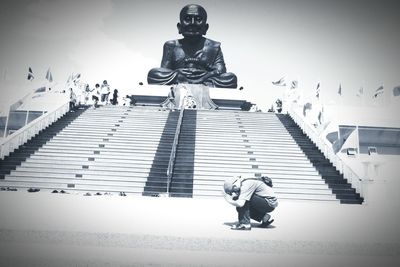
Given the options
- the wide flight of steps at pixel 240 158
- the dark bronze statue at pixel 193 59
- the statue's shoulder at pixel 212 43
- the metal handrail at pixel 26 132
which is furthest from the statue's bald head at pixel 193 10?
the metal handrail at pixel 26 132

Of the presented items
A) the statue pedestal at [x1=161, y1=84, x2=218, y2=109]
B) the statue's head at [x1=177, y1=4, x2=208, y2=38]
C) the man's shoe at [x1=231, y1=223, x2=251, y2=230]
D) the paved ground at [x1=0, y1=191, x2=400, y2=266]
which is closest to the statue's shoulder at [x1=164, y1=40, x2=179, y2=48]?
the statue's head at [x1=177, y1=4, x2=208, y2=38]

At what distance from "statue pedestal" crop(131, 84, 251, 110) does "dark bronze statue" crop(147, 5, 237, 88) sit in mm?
885

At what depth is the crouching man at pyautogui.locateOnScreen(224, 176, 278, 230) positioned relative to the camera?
5.14 m

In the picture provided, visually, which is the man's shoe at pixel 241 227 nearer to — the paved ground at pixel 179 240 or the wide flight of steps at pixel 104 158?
the paved ground at pixel 179 240

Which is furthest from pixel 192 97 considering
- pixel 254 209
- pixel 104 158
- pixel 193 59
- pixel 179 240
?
pixel 179 240

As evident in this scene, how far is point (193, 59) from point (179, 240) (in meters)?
20.2

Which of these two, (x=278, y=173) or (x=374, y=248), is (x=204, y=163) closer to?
(x=278, y=173)

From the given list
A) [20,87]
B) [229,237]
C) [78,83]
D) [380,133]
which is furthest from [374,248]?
[20,87]

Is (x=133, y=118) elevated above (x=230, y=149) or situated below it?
above

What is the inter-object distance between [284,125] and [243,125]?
1.94m

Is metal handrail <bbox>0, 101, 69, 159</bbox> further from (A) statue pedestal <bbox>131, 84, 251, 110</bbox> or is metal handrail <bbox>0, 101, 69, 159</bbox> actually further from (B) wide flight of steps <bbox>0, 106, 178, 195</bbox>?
(A) statue pedestal <bbox>131, 84, 251, 110</bbox>

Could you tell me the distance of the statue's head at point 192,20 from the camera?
23.0 m

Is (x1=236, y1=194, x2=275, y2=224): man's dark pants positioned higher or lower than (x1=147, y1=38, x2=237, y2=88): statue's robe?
lower

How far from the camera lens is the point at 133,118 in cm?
1538
